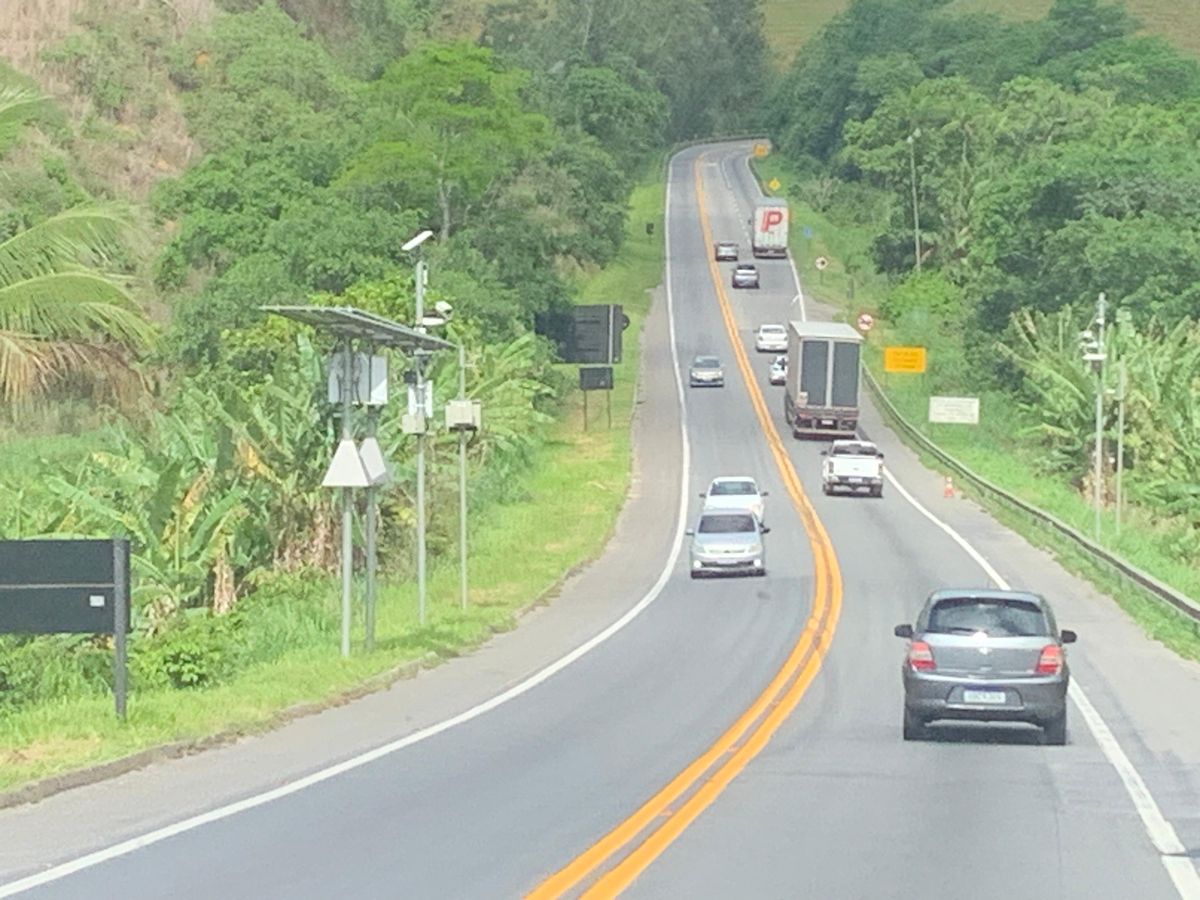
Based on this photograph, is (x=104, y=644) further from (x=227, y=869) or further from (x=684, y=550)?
(x=684, y=550)

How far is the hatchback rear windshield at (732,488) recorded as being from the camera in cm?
5478

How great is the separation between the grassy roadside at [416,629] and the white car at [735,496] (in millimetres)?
2927

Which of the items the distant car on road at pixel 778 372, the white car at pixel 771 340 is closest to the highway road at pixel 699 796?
the distant car on road at pixel 778 372

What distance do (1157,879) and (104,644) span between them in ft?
58.3

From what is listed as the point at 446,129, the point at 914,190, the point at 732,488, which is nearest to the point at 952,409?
the point at 732,488

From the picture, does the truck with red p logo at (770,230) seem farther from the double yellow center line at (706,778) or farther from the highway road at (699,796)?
the highway road at (699,796)

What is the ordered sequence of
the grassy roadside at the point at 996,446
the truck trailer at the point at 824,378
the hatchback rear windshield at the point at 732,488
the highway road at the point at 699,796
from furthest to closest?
the truck trailer at the point at 824,378
the hatchback rear windshield at the point at 732,488
the grassy roadside at the point at 996,446
the highway road at the point at 699,796

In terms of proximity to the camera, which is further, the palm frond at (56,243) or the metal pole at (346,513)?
the metal pole at (346,513)

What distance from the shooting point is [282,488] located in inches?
1528

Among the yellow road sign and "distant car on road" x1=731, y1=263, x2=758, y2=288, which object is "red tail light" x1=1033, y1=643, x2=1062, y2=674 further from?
"distant car on road" x1=731, y1=263, x2=758, y2=288

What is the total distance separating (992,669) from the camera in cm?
2181

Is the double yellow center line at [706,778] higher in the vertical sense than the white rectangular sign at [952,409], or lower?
lower

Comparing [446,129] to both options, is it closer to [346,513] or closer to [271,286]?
[271,286]

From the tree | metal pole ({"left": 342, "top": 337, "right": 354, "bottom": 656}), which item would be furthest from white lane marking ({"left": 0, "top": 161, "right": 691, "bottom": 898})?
the tree
